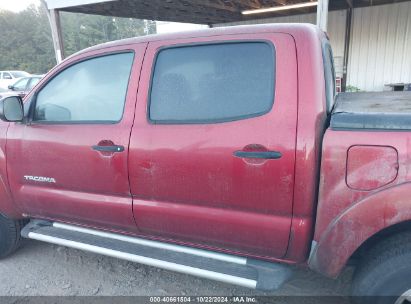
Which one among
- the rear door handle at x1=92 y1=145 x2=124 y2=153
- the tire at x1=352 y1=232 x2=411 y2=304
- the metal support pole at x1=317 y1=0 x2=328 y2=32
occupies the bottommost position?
the tire at x1=352 y1=232 x2=411 y2=304

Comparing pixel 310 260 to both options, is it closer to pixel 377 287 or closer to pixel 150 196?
pixel 377 287

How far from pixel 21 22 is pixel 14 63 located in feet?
19.8

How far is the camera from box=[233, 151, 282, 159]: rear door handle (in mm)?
1895

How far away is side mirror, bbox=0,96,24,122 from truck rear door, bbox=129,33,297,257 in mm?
1049

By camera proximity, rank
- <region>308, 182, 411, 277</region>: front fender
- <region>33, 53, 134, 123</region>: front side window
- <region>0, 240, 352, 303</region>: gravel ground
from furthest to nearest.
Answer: <region>0, 240, 352, 303</region>: gravel ground
<region>33, 53, 134, 123</region>: front side window
<region>308, 182, 411, 277</region>: front fender

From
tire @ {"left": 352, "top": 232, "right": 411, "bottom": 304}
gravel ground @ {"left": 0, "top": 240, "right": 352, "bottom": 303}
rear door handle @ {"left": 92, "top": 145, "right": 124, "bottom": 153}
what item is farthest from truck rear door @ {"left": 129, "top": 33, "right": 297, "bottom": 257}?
gravel ground @ {"left": 0, "top": 240, "right": 352, "bottom": 303}

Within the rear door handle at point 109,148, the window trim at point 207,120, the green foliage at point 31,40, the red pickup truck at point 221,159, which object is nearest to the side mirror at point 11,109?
the red pickup truck at point 221,159

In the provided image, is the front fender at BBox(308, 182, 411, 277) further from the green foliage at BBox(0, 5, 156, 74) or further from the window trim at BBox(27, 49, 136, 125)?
the green foliage at BBox(0, 5, 156, 74)

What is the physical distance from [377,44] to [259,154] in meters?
9.69

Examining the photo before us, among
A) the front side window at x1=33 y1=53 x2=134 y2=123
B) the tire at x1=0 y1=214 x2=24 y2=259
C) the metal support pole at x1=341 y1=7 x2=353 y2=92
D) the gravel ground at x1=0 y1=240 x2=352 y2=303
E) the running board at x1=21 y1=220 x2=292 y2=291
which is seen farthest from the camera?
the metal support pole at x1=341 y1=7 x2=353 y2=92

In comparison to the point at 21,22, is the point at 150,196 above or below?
below

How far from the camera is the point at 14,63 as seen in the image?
3972 cm

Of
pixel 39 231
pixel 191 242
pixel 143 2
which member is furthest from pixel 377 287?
pixel 143 2

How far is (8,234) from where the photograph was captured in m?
3.14
